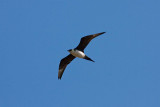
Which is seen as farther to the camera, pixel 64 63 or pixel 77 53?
pixel 64 63

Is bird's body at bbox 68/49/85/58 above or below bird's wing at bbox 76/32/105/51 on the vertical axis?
below

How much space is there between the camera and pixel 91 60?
24.3m

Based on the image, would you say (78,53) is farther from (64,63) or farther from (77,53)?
(64,63)

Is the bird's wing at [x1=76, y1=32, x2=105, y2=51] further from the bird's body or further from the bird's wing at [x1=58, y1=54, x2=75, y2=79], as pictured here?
the bird's wing at [x1=58, y1=54, x2=75, y2=79]

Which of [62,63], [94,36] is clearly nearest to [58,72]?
[62,63]

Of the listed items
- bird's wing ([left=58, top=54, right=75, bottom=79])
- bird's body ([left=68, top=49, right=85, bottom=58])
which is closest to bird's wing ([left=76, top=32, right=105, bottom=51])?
bird's body ([left=68, top=49, right=85, bottom=58])

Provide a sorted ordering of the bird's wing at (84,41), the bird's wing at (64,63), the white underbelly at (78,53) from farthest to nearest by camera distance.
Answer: the bird's wing at (64,63), the white underbelly at (78,53), the bird's wing at (84,41)

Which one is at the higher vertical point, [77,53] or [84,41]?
[84,41]

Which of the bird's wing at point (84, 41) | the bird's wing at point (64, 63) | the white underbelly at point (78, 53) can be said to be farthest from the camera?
the bird's wing at point (64, 63)

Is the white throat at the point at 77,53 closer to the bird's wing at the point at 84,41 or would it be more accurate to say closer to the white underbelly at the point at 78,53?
the white underbelly at the point at 78,53

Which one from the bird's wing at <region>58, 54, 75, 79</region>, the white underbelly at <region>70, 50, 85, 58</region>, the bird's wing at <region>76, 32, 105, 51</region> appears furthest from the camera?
the bird's wing at <region>58, 54, 75, 79</region>

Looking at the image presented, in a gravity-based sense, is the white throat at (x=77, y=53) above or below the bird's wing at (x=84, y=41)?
below

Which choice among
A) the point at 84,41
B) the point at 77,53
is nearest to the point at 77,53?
the point at 77,53

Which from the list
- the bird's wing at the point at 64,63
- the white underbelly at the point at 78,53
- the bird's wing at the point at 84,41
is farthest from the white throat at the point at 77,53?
the bird's wing at the point at 64,63
